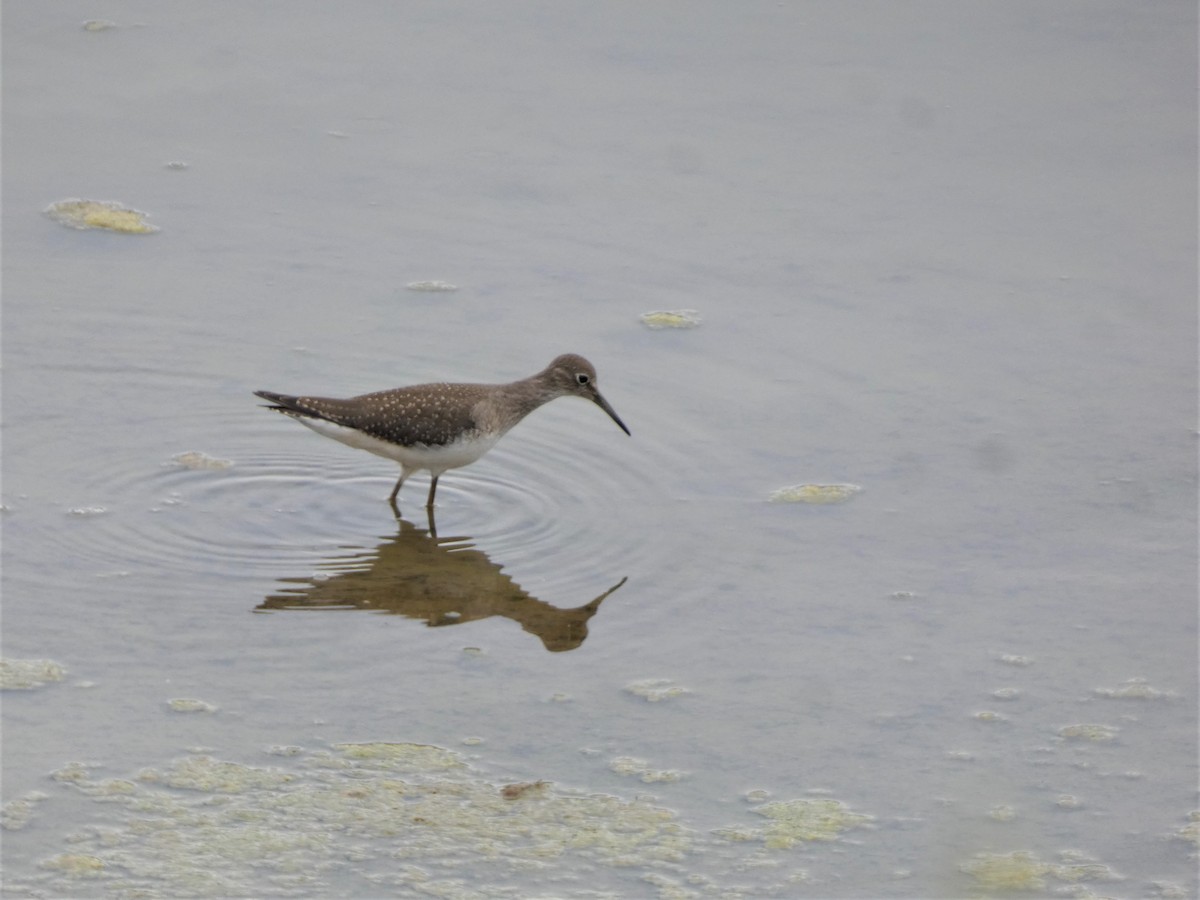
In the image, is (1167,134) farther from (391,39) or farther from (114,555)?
(114,555)

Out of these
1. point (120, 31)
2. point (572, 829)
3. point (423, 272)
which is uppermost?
point (120, 31)

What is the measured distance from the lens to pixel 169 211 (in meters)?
9.70

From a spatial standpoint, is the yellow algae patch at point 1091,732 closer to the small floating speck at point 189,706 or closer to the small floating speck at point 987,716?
the small floating speck at point 987,716

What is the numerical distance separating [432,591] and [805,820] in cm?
204

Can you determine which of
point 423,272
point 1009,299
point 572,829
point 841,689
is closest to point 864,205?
point 1009,299

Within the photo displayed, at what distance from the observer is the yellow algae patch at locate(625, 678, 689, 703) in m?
6.09

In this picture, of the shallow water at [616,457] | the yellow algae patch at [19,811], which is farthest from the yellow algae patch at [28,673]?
the yellow algae patch at [19,811]

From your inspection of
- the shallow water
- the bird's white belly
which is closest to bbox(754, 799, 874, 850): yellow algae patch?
the shallow water

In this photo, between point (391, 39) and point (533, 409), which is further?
point (391, 39)

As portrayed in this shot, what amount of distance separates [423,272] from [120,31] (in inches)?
150

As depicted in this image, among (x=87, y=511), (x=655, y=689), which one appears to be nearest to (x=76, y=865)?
(x=655, y=689)

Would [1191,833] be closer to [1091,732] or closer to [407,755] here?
[1091,732]

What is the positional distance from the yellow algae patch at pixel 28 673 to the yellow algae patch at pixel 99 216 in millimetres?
3950

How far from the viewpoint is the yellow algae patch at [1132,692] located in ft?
20.4
